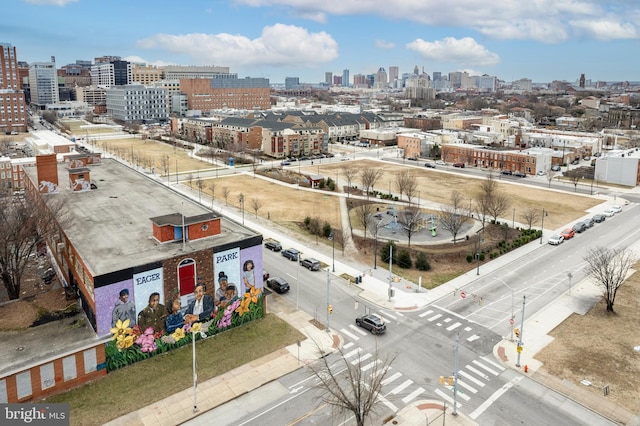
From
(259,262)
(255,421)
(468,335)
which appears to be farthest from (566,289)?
(255,421)

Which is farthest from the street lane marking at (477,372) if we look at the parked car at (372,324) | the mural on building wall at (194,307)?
the mural on building wall at (194,307)

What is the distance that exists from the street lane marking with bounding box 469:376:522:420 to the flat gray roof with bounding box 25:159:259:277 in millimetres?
21227

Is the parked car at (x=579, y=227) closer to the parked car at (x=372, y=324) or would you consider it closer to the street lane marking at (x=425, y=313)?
the street lane marking at (x=425, y=313)

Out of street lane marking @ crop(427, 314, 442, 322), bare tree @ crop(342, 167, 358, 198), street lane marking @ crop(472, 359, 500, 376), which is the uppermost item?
bare tree @ crop(342, 167, 358, 198)

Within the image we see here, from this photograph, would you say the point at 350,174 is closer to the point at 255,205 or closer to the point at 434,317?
the point at 255,205

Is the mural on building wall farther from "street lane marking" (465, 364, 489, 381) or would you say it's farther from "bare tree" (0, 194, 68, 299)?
"street lane marking" (465, 364, 489, 381)

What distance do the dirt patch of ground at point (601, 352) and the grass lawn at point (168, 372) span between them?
64.4ft

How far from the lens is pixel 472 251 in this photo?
5709 cm

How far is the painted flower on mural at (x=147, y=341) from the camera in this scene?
33.4 meters

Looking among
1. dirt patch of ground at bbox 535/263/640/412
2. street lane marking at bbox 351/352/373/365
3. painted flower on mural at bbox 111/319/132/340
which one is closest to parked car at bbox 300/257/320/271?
street lane marking at bbox 351/352/373/365

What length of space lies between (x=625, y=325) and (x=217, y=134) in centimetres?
14084

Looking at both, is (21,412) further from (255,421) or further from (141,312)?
(255,421)

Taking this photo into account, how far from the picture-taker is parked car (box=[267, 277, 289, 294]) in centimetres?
4569

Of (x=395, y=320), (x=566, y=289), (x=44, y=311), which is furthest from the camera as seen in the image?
(x=566, y=289)
